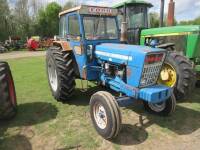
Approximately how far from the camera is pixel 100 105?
13.6ft

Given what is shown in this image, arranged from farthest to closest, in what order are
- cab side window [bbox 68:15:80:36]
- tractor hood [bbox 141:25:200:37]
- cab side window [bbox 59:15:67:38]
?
tractor hood [bbox 141:25:200:37] → cab side window [bbox 59:15:67:38] → cab side window [bbox 68:15:80:36]

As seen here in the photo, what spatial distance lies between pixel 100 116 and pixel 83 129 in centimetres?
43

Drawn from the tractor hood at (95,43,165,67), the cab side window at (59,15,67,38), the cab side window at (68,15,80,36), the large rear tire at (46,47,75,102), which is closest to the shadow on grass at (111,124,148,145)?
the tractor hood at (95,43,165,67)

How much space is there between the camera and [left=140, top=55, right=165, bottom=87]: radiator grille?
13.5ft

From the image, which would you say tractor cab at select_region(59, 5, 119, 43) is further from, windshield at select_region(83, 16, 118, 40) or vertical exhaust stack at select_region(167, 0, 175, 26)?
vertical exhaust stack at select_region(167, 0, 175, 26)

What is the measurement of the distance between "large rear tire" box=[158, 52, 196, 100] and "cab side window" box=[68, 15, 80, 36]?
2274mm

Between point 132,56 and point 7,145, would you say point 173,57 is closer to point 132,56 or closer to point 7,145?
point 132,56

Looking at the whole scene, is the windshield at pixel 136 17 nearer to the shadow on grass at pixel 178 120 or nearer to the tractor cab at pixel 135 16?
the tractor cab at pixel 135 16

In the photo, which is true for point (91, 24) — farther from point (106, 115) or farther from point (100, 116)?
point (106, 115)

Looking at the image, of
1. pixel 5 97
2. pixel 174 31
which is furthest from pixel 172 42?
pixel 5 97

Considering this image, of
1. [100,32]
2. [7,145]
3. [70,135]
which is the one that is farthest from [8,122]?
[100,32]

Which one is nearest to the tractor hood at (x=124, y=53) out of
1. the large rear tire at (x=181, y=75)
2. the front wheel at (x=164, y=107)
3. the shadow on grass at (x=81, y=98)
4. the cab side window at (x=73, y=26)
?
the cab side window at (x=73, y=26)

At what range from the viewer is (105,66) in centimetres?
488

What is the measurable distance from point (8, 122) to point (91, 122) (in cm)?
164
